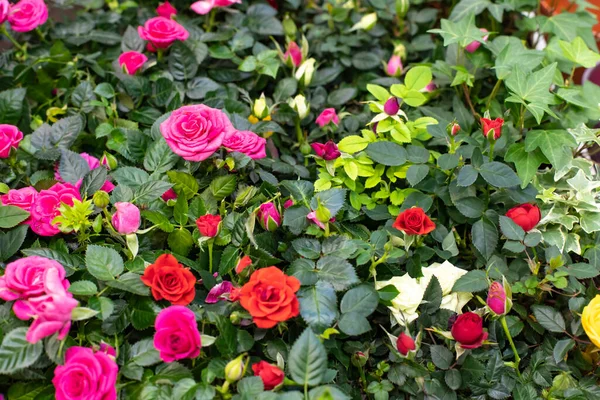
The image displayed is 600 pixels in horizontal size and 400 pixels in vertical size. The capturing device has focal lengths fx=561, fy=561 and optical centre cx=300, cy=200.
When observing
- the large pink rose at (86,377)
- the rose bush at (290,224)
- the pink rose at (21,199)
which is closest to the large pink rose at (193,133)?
the rose bush at (290,224)

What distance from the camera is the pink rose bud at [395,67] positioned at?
4.62 feet

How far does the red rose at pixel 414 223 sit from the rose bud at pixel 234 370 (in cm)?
35

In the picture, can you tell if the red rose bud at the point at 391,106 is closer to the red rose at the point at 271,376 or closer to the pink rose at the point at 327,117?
the pink rose at the point at 327,117

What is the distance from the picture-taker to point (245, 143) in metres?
1.06

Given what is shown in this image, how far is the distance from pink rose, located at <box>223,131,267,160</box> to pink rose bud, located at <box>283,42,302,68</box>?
0.36m

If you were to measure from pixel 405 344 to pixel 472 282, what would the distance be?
179 millimetres

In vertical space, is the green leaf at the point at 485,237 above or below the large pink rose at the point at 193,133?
below

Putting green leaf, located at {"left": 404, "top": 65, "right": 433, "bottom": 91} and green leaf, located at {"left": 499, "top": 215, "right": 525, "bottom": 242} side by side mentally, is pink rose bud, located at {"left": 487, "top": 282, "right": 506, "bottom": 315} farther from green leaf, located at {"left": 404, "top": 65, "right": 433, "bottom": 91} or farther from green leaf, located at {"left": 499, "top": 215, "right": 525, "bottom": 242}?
green leaf, located at {"left": 404, "top": 65, "right": 433, "bottom": 91}

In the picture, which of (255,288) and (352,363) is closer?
(255,288)

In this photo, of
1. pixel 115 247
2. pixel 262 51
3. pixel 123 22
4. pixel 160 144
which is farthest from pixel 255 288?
pixel 123 22

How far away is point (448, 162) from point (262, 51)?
599 millimetres

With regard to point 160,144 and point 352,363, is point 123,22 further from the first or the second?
point 352,363

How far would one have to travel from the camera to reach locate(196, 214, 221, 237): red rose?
95 centimetres

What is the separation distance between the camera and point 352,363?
97 centimetres
